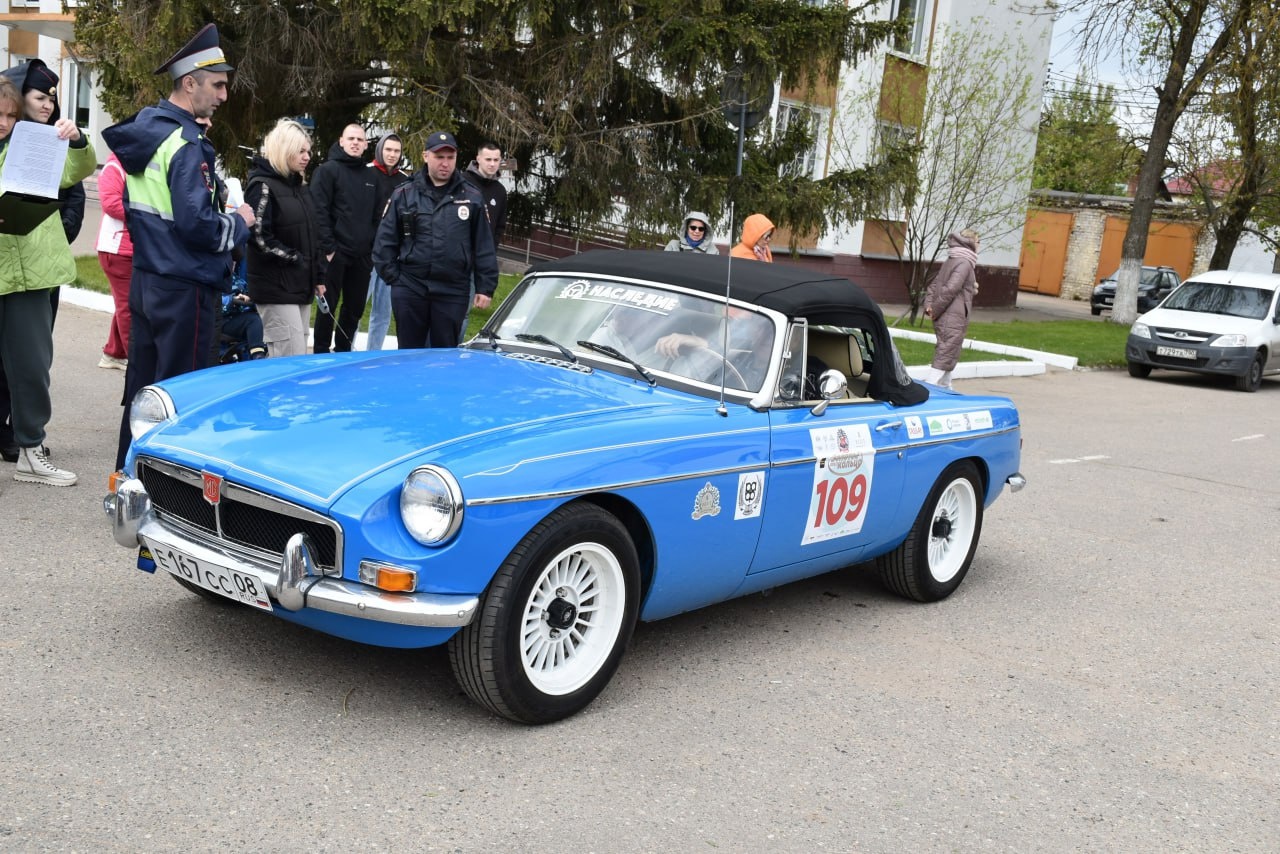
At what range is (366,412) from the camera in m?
4.36

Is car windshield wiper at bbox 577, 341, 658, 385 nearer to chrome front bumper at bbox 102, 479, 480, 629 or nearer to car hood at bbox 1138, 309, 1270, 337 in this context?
chrome front bumper at bbox 102, 479, 480, 629

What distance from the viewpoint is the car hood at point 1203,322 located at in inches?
712

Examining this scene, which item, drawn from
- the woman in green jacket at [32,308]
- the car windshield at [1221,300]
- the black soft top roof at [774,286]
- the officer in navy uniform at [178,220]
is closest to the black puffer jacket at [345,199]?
the woman in green jacket at [32,308]

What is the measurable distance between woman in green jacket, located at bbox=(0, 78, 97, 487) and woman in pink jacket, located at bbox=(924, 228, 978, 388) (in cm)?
839

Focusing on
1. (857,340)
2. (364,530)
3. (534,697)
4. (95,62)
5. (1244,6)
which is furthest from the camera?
(1244,6)

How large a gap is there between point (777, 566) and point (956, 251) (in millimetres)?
8335

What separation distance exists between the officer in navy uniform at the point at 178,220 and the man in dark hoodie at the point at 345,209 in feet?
11.0

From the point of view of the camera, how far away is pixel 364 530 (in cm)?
375

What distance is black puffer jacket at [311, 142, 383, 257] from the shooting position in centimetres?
959

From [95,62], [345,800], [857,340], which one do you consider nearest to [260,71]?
[95,62]

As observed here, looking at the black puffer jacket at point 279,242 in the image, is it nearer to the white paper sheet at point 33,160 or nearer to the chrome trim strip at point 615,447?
the white paper sheet at point 33,160

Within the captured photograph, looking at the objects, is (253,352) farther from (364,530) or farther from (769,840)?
(769,840)

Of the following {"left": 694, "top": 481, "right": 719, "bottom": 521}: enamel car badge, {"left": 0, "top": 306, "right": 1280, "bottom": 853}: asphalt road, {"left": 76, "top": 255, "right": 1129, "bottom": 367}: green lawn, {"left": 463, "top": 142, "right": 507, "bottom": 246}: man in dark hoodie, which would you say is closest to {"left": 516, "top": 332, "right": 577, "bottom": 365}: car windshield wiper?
{"left": 694, "top": 481, "right": 719, "bottom": 521}: enamel car badge

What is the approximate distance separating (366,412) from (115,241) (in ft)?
13.9
